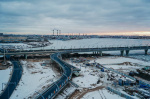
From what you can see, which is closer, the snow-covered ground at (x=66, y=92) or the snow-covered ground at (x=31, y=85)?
the snow-covered ground at (x=66, y=92)

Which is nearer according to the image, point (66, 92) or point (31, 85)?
point (66, 92)

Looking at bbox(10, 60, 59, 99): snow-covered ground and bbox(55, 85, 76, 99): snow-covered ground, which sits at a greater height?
bbox(10, 60, 59, 99): snow-covered ground

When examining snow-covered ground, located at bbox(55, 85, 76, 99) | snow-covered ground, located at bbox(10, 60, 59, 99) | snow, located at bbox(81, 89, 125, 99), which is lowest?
snow, located at bbox(81, 89, 125, 99)

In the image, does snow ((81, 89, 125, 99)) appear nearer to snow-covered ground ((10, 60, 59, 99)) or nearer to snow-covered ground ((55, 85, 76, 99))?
snow-covered ground ((55, 85, 76, 99))

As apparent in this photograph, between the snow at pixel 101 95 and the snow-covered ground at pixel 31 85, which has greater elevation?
the snow-covered ground at pixel 31 85

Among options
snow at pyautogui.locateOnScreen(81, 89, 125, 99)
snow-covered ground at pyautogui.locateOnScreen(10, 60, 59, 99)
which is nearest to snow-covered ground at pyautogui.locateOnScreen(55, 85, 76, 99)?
snow at pyautogui.locateOnScreen(81, 89, 125, 99)

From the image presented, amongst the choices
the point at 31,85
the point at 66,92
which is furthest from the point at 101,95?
the point at 31,85

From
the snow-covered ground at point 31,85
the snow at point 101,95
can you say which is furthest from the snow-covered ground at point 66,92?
the snow-covered ground at point 31,85

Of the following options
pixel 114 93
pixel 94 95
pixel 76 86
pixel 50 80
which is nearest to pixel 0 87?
pixel 50 80

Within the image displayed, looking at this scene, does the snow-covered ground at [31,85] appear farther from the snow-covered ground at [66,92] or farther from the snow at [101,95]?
the snow at [101,95]

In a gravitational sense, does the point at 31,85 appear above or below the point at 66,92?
above

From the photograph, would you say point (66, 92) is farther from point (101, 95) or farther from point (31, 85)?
point (31, 85)
